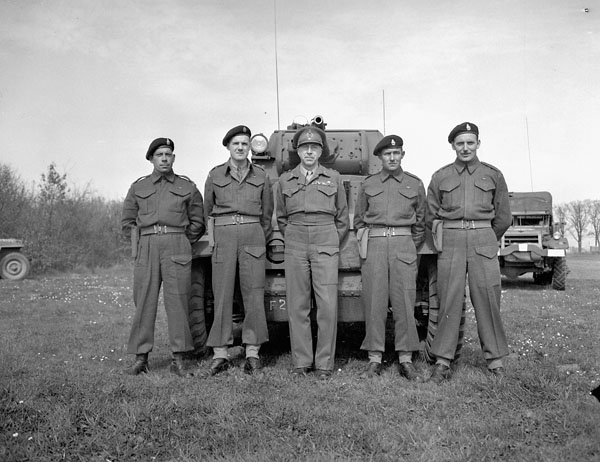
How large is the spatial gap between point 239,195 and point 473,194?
2009 mm

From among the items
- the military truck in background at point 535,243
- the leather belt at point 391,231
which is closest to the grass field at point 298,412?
the leather belt at point 391,231

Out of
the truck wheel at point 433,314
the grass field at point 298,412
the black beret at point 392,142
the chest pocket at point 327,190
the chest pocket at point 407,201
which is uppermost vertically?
the black beret at point 392,142

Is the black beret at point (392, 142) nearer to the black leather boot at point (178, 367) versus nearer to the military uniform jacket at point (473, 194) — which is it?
the military uniform jacket at point (473, 194)

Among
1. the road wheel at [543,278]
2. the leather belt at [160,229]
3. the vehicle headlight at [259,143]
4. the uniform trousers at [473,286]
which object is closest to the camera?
the uniform trousers at [473,286]

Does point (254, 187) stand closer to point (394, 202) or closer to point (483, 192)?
point (394, 202)

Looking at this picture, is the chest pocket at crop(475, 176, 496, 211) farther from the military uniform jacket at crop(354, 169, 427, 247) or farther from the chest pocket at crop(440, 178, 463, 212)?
the military uniform jacket at crop(354, 169, 427, 247)

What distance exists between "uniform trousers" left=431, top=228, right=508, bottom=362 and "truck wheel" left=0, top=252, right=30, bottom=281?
16.3 metres

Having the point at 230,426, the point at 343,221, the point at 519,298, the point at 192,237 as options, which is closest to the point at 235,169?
the point at 192,237

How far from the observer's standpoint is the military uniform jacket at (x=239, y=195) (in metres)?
4.97

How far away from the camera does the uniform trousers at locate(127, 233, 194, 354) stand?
4.98m

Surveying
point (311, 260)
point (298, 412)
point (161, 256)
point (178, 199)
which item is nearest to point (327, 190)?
point (311, 260)

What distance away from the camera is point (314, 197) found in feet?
16.0

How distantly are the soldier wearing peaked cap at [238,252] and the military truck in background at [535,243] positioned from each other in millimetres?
9659

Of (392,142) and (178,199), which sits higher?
(392,142)
